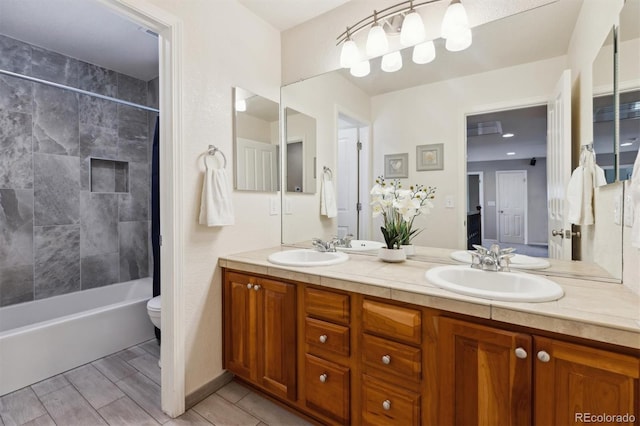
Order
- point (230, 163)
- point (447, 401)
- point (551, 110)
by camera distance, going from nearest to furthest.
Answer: point (447, 401)
point (551, 110)
point (230, 163)

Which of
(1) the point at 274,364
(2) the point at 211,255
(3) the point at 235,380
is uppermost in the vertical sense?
(2) the point at 211,255

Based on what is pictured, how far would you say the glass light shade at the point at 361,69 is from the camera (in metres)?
1.82

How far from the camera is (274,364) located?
5.01ft

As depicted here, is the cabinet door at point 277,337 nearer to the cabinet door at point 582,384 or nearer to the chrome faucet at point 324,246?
the chrome faucet at point 324,246

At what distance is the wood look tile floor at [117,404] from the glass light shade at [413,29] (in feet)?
7.07

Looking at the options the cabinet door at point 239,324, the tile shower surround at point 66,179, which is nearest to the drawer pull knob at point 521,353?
the cabinet door at point 239,324

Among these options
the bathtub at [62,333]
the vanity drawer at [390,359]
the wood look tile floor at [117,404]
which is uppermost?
the vanity drawer at [390,359]

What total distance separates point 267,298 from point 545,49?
185cm

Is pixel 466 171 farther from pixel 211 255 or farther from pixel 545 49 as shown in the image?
pixel 211 255

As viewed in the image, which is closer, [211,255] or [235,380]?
[211,255]

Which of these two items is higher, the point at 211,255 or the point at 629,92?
the point at 629,92

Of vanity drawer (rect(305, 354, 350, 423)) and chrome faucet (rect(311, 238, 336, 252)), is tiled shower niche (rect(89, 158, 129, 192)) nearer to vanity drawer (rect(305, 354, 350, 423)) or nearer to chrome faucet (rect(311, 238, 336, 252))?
chrome faucet (rect(311, 238, 336, 252))

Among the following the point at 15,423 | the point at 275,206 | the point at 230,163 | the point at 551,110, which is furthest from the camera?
the point at 275,206

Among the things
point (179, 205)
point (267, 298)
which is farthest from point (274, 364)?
point (179, 205)
